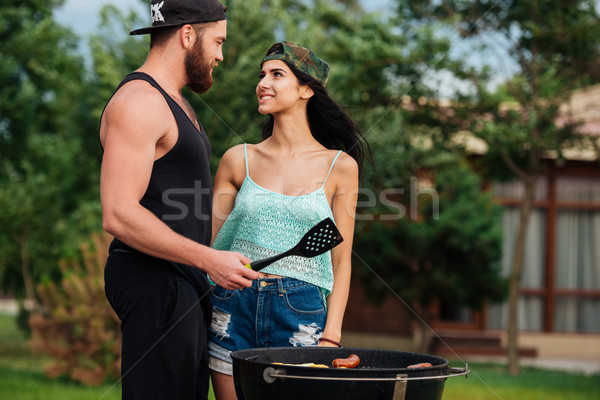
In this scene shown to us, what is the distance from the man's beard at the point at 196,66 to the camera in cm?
259

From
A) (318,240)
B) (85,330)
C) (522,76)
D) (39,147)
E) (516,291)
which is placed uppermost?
(522,76)

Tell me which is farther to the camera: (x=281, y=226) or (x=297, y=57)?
(x=297, y=57)

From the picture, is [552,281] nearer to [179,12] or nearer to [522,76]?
[522,76]

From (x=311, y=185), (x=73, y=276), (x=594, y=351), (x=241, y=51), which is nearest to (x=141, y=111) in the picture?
(x=311, y=185)

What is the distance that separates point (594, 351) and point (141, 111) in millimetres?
12526

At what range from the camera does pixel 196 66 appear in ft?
8.53

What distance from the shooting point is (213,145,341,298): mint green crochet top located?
2.82m

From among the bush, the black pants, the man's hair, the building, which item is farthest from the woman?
the building

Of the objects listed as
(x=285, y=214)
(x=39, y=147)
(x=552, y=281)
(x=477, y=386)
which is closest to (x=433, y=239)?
(x=477, y=386)

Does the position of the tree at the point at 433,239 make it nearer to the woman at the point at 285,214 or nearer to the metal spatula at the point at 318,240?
the woman at the point at 285,214

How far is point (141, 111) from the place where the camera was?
2.30 meters

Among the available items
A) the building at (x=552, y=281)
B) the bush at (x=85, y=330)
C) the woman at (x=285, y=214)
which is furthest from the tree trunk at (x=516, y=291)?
the woman at (x=285, y=214)

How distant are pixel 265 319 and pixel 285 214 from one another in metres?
0.42

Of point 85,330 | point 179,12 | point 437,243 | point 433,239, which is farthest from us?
point 437,243
